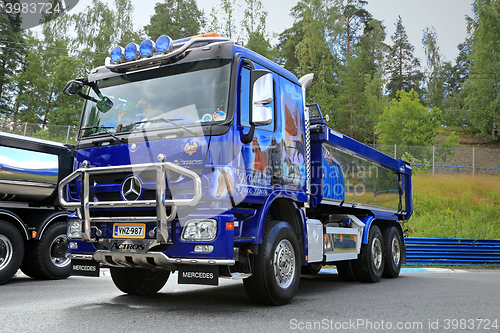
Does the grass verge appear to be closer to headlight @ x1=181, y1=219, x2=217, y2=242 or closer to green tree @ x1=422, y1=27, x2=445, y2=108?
headlight @ x1=181, y1=219, x2=217, y2=242

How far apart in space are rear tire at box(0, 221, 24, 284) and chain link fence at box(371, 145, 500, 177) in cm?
2424

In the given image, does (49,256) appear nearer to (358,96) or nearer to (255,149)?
(255,149)

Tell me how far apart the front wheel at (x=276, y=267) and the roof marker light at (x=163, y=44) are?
2517 mm

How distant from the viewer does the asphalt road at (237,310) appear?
4630 mm

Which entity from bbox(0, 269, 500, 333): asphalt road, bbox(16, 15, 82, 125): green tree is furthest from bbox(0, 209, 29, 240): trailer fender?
bbox(16, 15, 82, 125): green tree

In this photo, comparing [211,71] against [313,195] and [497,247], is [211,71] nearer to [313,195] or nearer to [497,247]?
[313,195]

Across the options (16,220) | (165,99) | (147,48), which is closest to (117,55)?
(147,48)

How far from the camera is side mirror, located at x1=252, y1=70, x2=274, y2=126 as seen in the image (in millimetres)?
5328

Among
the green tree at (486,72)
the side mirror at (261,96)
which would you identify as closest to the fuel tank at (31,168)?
the side mirror at (261,96)

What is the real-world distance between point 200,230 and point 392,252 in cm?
685

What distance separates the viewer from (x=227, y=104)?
5.25m

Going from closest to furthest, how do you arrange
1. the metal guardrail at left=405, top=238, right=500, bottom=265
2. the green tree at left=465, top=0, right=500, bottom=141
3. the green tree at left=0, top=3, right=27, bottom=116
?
1. the metal guardrail at left=405, top=238, right=500, bottom=265
2. the green tree at left=0, top=3, right=27, bottom=116
3. the green tree at left=465, top=0, right=500, bottom=141

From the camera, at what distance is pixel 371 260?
939 cm

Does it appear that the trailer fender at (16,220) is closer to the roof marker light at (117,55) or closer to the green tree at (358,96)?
the roof marker light at (117,55)
